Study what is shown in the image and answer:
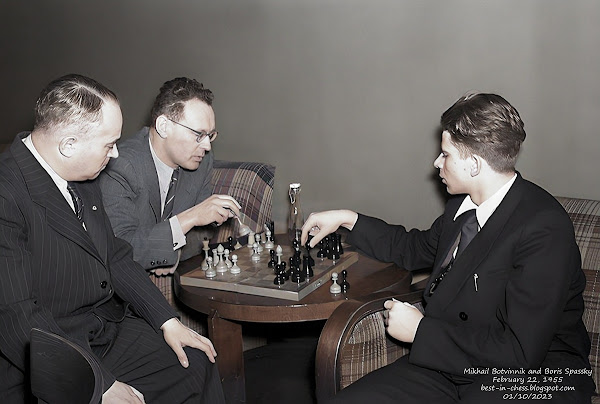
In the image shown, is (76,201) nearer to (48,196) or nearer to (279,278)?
(48,196)

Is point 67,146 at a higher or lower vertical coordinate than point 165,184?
higher

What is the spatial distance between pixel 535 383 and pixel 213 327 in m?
1.41

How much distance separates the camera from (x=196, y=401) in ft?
8.77

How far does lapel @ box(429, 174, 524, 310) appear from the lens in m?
2.45

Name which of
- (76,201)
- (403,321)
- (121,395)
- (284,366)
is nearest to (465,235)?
(403,321)

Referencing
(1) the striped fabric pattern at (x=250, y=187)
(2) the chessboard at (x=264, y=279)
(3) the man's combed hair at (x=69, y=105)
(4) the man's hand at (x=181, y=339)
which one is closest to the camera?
(3) the man's combed hair at (x=69, y=105)

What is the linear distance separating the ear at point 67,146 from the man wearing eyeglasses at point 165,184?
89 cm

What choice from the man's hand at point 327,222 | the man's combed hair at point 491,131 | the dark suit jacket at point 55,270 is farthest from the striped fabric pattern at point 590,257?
the dark suit jacket at point 55,270

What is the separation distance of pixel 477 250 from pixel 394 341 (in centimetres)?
53

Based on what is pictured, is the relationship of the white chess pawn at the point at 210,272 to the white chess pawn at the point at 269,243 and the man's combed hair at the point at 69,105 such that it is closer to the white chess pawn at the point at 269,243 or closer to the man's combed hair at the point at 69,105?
the white chess pawn at the point at 269,243

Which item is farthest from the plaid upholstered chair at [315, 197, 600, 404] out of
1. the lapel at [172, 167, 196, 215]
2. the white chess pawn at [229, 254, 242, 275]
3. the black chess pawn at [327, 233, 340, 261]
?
the lapel at [172, 167, 196, 215]

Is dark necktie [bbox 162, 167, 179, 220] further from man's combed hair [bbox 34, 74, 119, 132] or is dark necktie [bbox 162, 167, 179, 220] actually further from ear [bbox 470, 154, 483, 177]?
ear [bbox 470, 154, 483, 177]

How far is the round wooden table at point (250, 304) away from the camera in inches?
109

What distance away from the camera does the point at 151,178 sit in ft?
11.5
